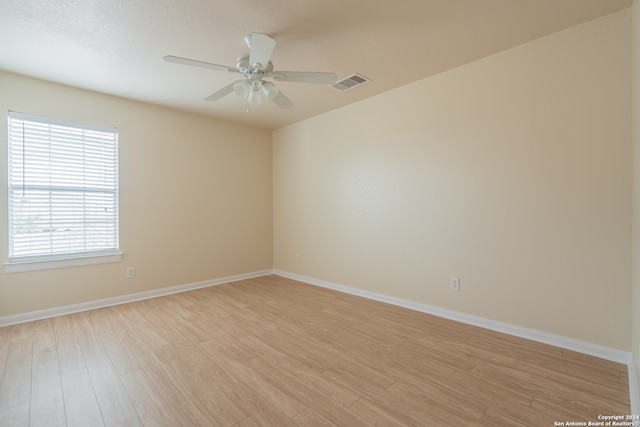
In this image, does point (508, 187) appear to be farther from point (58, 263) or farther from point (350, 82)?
point (58, 263)

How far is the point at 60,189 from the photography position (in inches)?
127

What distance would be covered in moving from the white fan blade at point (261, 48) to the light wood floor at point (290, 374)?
89.1 inches

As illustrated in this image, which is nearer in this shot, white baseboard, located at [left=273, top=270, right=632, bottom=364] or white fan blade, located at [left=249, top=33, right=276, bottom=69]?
white fan blade, located at [left=249, top=33, right=276, bottom=69]

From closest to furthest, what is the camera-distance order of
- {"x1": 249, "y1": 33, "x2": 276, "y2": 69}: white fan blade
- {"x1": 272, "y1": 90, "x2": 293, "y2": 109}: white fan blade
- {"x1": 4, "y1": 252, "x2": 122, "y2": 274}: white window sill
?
{"x1": 249, "y1": 33, "x2": 276, "y2": 69}: white fan blade → {"x1": 272, "y1": 90, "x2": 293, "y2": 109}: white fan blade → {"x1": 4, "y1": 252, "x2": 122, "y2": 274}: white window sill

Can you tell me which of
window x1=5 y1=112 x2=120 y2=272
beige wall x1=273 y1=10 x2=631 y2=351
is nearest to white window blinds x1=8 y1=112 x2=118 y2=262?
window x1=5 y1=112 x2=120 y2=272

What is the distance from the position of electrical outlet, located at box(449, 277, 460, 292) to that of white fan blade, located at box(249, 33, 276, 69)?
2670 millimetres

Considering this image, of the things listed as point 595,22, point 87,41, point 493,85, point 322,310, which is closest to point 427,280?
point 322,310

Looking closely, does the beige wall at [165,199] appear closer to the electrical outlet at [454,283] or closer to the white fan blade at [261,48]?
the white fan blade at [261,48]

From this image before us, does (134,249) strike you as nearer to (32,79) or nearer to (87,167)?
(87,167)

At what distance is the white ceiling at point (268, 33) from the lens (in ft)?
6.57

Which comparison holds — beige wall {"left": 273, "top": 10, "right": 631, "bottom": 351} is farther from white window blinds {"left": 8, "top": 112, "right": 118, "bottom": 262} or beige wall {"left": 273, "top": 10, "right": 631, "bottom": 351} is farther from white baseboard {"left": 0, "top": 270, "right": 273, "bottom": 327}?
white window blinds {"left": 8, "top": 112, "right": 118, "bottom": 262}

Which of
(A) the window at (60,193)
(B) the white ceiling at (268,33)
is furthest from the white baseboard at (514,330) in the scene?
(A) the window at (60,193)

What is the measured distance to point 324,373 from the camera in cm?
205

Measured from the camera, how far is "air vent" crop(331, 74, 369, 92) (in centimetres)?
308
